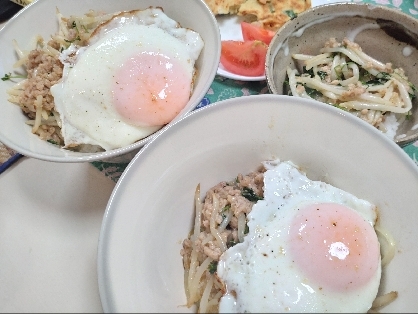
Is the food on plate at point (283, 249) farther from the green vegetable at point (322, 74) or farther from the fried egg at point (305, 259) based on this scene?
the green vegetable at point (322, 74)

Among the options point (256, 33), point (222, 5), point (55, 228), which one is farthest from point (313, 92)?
point (55, 228)

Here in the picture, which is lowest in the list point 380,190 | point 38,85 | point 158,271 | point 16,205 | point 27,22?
point 16,205

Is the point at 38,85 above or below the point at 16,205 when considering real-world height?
above

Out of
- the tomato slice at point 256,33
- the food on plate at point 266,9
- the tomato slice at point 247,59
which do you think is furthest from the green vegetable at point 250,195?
the food on plate at point 266,9

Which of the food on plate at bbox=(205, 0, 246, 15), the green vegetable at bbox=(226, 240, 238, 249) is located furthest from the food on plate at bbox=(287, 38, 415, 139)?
the green vegetable at bbox=(226, 240, 238, 249)

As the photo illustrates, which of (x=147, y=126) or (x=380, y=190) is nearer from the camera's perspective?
(x=380, y=190)

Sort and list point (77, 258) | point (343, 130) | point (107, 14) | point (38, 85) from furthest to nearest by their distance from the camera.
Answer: point (107, 14) → point (38, 85) → point (343, 130) → point (77, 258)

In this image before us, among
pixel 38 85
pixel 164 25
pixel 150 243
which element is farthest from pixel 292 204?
pixel 38 85

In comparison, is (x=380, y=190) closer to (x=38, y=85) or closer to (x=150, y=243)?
(x=150, y=243)

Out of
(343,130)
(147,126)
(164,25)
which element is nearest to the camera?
(343,130)
